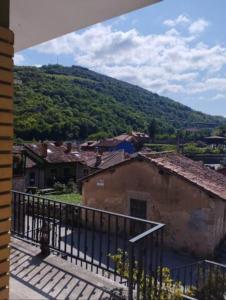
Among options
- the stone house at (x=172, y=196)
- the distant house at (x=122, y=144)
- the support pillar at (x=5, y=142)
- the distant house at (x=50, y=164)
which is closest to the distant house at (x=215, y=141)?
the distant house at (x=122, y=144)

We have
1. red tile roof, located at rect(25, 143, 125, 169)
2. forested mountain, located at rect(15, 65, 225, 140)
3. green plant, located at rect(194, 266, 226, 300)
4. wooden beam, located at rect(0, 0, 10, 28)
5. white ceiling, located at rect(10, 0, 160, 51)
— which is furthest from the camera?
forested mountain, located at rect(15, 65, 225, 140)

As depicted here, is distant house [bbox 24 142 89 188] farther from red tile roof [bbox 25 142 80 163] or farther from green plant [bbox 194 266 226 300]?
green plant [bbox 194 266 226 300]

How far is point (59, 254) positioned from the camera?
15.4 feet

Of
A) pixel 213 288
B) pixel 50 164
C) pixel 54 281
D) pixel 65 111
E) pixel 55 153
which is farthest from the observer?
pixel 65 111

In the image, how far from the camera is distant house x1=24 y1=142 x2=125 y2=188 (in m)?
34.8

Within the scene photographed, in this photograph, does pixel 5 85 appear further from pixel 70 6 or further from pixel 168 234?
pixel 168 234

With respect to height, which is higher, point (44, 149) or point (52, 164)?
point (44, 149)

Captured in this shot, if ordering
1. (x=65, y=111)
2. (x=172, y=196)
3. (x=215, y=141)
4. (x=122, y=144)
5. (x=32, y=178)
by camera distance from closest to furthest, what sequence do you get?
(x=172, y=196), (x=32, y=178), (x=122, y=144), (x=65, y=111), (x=215, y=141)

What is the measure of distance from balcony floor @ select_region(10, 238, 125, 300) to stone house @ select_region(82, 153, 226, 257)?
10.6 meters

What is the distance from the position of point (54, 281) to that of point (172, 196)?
11497mm

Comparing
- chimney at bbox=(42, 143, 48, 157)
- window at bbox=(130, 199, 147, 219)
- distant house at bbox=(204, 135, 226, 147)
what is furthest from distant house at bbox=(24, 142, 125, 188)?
distant house at bbox=(204, 135, 226, 147)

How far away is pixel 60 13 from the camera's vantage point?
260 centimetres

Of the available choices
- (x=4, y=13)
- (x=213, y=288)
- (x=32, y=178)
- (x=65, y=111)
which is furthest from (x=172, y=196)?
(x=65, y=111)

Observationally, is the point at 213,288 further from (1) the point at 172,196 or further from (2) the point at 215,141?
(2) the point at 215,141
